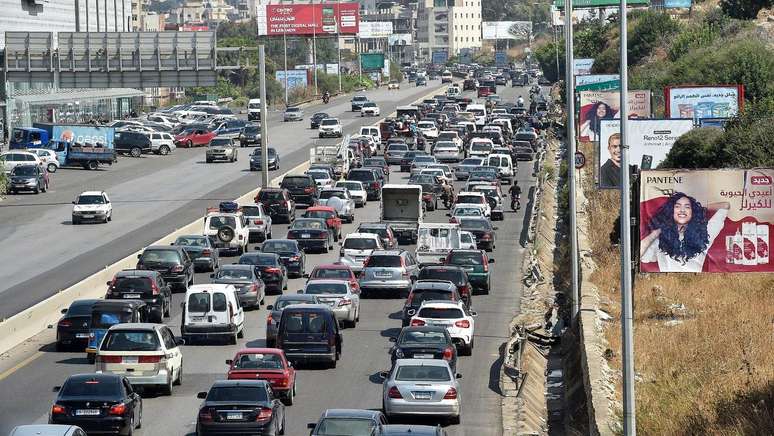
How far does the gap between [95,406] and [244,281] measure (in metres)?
15.7

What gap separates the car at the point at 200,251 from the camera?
46469 mm

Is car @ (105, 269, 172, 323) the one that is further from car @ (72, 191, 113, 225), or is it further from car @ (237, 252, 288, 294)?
car @ (72, 191, 113, 225)

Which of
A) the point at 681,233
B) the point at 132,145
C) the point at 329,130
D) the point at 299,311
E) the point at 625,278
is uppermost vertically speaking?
the point at 625,278

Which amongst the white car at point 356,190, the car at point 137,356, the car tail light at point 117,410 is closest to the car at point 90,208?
the white car at point 356,190

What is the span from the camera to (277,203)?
60.0m

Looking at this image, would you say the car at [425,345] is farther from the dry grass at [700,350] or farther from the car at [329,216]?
the car at [329,216]

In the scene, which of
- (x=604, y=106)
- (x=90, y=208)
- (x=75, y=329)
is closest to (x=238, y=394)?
(x=75, y=329)

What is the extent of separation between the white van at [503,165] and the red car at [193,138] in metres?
30.4

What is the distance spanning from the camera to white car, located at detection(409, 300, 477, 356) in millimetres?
33375

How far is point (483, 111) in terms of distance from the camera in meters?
118

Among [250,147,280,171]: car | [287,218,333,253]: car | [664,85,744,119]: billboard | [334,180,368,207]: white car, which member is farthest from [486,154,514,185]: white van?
[287,218,333,253]: car

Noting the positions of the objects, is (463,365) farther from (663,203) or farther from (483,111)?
(483,111)

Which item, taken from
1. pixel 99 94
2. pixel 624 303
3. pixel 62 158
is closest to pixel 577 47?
pixel 99 94

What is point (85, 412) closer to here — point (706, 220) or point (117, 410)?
point (117, 410)
